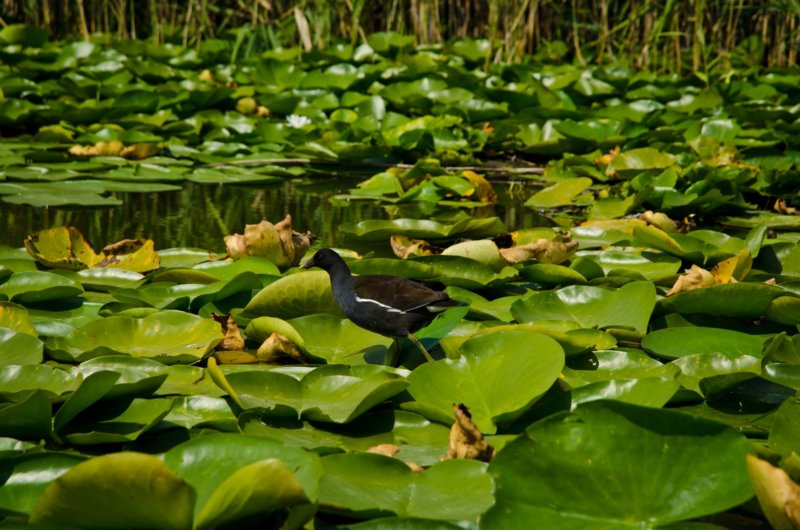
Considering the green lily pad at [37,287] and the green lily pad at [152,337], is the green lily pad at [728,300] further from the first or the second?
the green lily pad at [37,287]

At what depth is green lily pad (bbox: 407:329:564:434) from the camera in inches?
80.1

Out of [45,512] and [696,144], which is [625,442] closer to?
[45,512]

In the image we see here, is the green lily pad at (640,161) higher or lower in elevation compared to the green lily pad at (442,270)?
lower

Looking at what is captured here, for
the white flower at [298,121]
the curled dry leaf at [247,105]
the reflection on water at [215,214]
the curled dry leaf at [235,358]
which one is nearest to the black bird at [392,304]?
the curled dry leaf at [235,358]

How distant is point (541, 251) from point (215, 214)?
5.99 feet

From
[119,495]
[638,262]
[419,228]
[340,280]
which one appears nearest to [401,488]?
[119,495]

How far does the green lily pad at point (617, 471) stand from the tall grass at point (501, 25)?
6.65m

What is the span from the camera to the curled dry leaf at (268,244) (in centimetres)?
316

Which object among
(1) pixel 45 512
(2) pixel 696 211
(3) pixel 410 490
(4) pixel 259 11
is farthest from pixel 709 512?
(4) pixel 259 11

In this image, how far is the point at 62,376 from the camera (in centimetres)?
214

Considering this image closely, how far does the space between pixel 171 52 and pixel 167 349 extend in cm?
612

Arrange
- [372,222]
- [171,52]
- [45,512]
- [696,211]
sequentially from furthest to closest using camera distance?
[171,52], [696,211], [372,222], [45,512]

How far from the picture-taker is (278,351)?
2.47 meters

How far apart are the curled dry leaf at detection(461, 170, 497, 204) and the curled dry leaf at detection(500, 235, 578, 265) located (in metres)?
1.52
